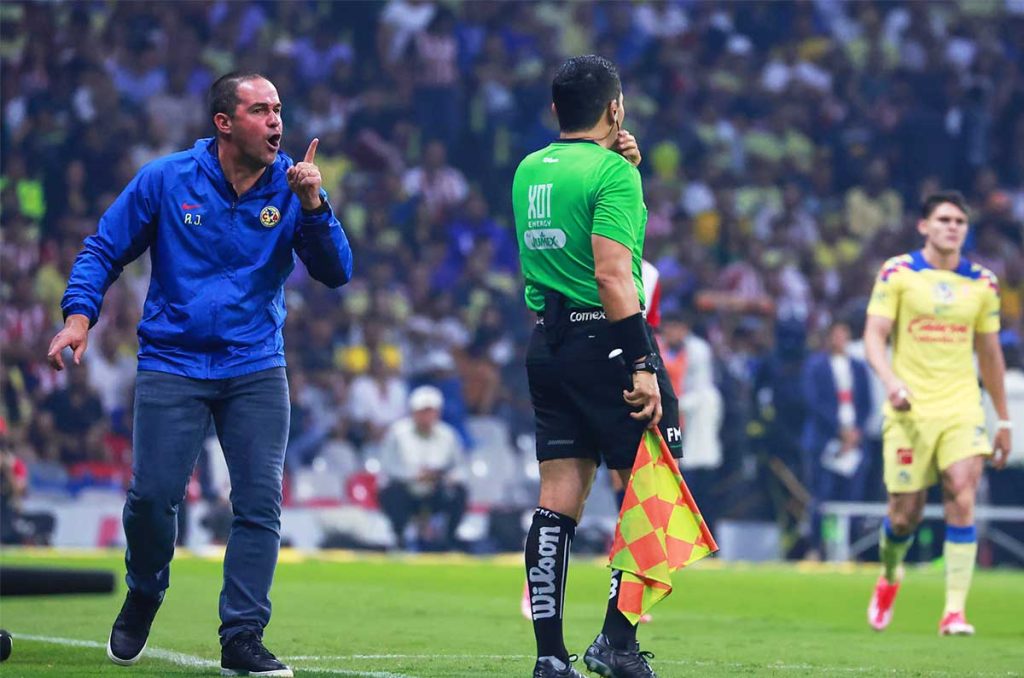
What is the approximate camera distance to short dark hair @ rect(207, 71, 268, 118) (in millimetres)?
7258

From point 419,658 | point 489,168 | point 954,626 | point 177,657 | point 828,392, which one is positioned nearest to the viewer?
point 177,657

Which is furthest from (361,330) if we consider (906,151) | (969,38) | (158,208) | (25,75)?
(158,208)

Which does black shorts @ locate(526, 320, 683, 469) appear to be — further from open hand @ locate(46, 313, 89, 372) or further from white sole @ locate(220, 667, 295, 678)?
open hand @ locate(46, 313, 89, 372)

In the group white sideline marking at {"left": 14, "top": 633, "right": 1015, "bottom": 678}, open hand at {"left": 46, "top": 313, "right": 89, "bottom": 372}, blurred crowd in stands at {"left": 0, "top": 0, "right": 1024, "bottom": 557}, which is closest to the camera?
open hand at {"left": 46, "top": 313, "right": 89, "bottom": 372}

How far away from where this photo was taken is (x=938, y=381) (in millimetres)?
11469

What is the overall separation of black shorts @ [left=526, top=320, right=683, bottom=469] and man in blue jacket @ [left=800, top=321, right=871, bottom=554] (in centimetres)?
1430

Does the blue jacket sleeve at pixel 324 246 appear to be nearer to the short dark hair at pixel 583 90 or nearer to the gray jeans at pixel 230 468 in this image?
the gray jeans at pixel 230 468

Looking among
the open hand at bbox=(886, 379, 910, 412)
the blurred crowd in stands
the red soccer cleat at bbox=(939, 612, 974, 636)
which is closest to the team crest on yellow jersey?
the open hand at bbox=(886, 379, 910, 412)

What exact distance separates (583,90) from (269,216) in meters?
1.41

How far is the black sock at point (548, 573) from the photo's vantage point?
6.71m

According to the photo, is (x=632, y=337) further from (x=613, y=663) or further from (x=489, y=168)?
(x=489, y=168)

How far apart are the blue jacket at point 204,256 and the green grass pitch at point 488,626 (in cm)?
131

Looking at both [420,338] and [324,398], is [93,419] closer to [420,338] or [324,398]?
[324,398]

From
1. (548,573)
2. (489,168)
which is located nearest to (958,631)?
(548,573)
